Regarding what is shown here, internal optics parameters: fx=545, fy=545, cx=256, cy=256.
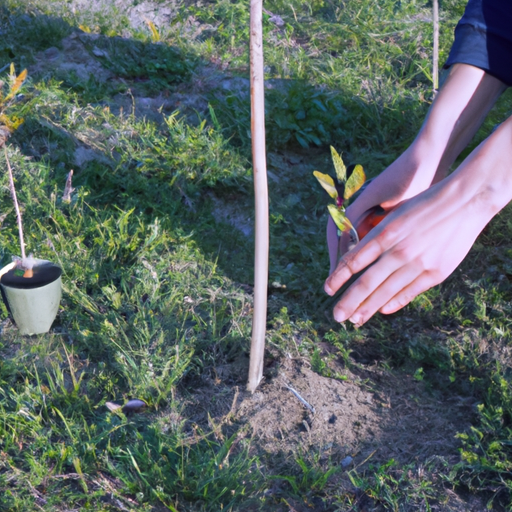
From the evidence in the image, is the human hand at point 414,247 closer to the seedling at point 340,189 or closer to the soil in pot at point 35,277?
the seedling at point 340,189

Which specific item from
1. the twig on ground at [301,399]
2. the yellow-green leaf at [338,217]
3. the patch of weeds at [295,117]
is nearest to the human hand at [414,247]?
the yellow-green leaf at [338,217]

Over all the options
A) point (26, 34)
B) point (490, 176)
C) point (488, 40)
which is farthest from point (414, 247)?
point (26, 34)

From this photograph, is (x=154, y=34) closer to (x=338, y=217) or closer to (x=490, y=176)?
(x=338, y=217)

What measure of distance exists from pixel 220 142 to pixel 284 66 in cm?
82

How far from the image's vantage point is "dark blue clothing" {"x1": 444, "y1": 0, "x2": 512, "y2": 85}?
1.80m

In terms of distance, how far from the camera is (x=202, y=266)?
2154 mm

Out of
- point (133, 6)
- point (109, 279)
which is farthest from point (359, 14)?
point (109, 279)

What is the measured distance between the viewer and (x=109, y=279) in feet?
6.80

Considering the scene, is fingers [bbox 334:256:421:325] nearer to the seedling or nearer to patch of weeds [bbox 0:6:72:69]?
the seedling

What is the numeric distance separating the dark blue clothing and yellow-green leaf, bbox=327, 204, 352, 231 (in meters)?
0.74

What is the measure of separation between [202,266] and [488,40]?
1287 millimetres

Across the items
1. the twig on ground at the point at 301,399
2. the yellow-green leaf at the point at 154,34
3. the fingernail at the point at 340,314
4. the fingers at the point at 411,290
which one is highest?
the fingers at the point at 411,290

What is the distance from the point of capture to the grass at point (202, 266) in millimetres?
1417

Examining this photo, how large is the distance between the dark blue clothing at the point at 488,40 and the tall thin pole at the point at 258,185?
35.7 inches
